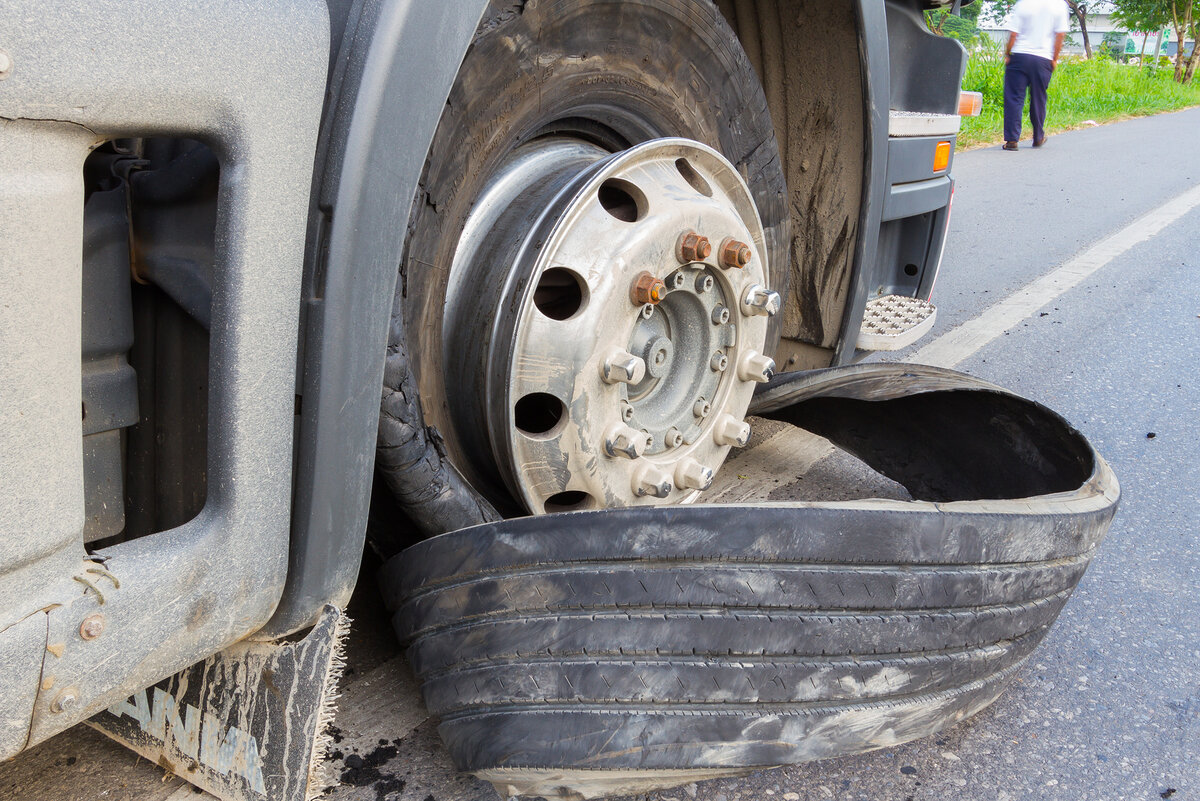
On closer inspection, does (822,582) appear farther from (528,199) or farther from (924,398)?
(924,398)

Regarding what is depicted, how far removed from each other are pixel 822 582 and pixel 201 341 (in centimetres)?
77

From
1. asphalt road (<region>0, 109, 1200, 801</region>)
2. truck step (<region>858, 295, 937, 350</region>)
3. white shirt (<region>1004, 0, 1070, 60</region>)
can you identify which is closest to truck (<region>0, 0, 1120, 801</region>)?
asphalt road (<region>0, 109, 1200, 801</region>)

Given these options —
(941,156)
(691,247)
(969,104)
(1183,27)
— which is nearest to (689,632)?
(691,247)

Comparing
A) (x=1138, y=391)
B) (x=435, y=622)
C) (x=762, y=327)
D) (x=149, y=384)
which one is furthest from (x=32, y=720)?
(x=1138, y=391)

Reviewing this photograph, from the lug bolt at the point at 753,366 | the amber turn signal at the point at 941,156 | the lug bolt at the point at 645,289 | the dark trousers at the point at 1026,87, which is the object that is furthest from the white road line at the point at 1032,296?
the dark trousers at the point at 1026,87

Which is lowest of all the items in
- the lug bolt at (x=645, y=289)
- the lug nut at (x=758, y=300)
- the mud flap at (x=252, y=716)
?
the mud flap at (x=252, y=716)

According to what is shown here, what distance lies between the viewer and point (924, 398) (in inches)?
78.3

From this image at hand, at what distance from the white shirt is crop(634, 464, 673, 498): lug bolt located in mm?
10588

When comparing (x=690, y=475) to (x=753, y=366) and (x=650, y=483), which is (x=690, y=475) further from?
(x=753, y=366)

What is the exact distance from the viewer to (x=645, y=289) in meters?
1.46

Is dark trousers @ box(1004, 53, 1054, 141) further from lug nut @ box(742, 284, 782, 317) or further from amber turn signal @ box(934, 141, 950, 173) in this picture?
lug nut @ box(742, 284, 782, 317)

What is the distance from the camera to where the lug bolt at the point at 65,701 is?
846mm

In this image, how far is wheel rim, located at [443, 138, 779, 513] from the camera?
4.61ft

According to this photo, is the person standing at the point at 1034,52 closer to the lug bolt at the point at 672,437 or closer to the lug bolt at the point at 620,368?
the lug bolt at the point at 672,437
